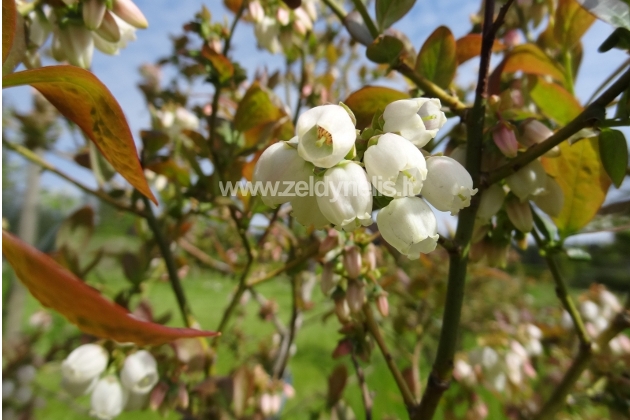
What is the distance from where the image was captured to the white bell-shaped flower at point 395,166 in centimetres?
25

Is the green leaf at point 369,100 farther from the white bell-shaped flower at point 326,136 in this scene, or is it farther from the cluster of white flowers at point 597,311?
the cluster of white flowers at point 597,311

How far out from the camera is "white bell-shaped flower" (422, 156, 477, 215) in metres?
0.26

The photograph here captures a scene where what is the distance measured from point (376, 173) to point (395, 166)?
0.5 inches

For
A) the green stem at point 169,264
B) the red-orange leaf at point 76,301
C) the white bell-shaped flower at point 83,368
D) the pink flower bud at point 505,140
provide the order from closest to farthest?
1. the red-orange leaf at point 76,301
2. the pink flower bud at point 505,140
3. the white bell-shaped flower at point 83,368
4. the green stem at point 169,264

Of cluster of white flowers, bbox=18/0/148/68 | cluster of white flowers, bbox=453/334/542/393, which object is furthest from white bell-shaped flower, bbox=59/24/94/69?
cluster of white flowers, bbox=453/334/542/393

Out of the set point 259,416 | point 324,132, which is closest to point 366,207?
point 324,132

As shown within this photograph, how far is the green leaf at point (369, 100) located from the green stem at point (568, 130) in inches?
4.1

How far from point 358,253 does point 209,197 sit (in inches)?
10.7

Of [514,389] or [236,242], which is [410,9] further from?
[236,242]

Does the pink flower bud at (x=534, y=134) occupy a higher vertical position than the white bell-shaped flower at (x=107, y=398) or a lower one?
higher

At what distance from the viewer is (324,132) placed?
0.25m

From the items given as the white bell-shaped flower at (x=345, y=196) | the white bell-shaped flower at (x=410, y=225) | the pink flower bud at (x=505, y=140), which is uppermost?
the white bell-shaped flower at (x=345, y=196)

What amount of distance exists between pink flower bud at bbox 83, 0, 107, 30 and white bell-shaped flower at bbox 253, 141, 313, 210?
0.93 ft

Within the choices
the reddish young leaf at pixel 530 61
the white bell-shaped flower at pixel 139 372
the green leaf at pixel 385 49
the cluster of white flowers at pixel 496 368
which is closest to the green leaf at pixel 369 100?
the green leaf at pixel 385 49
